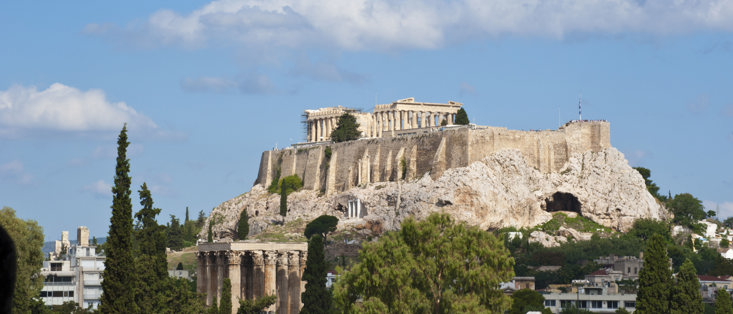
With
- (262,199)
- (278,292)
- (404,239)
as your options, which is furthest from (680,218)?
(404,239)

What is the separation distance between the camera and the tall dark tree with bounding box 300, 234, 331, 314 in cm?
6056

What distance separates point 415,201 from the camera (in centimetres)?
11362

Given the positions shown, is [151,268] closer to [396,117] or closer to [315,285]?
[315,285]

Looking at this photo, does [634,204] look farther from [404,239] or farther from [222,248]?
[404,239]

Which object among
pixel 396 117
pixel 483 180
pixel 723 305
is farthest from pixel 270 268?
pixel 396 117

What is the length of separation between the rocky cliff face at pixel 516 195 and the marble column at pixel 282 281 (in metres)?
41.4

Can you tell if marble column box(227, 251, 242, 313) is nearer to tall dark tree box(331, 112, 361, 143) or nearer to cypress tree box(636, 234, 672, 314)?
cypress tree box(636, 234, 672, 314)

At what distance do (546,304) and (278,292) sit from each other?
25.8 meters

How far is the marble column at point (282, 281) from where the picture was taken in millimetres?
68375

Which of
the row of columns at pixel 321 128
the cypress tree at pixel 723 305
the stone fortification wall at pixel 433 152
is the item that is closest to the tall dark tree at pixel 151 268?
the cypress tree at pixel 723 305

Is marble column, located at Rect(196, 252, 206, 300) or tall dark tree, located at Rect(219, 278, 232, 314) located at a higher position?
marble column, located at Rect(196, 252, 206, 300)

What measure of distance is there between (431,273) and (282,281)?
84.9ft

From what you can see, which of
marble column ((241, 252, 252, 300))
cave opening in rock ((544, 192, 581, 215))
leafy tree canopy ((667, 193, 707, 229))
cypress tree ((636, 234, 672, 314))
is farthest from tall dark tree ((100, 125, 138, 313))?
leafy tree canopy ((667, 193, 707, 229))

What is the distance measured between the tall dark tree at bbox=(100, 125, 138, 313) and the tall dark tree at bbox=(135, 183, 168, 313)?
1402 cm
